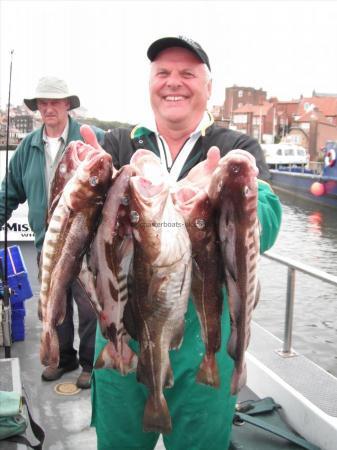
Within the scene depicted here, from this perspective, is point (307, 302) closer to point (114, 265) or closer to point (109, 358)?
point (109, 358)

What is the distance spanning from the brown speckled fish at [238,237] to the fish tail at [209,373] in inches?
3.2

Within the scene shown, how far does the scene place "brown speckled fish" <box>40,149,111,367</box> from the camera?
200 centimetres

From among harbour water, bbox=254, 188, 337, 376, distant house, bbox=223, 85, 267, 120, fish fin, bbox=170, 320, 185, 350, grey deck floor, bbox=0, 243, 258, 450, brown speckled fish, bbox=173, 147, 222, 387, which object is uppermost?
distant house, bbox=223, 85, 267, 120

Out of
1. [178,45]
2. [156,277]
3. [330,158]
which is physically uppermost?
[330,158]

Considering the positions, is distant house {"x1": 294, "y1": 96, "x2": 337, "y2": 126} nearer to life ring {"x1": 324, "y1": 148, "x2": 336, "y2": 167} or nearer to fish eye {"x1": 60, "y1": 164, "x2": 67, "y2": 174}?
life ring {"x1": 324, "y1": 148, "x2": 336, "y2": 167}

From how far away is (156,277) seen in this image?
2098 millimetres

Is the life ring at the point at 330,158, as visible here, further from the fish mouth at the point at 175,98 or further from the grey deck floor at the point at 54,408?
the fish mouth at the point at 175,98

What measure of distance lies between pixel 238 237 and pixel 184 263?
251 millimetres

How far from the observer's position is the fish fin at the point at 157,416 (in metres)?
2.26

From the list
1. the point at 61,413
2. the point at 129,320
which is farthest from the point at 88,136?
the point at 61,413

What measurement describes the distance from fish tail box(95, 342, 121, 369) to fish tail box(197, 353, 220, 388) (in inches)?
15.1

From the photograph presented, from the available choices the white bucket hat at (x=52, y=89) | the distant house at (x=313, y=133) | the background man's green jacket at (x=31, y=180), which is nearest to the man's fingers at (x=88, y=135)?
the background man's green jacket at (x=31, y=180)

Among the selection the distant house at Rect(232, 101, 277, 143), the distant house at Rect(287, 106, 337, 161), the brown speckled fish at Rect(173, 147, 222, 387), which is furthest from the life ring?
the distant house at Rect(232, 101, 277, 143)

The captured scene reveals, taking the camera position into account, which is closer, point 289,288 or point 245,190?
point 245,190
